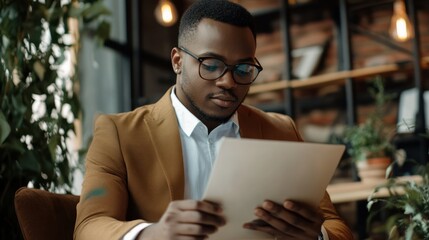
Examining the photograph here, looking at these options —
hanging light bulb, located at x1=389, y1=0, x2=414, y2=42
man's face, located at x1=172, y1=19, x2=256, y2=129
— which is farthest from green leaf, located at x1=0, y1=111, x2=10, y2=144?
hanging light bulb, located at x1=389, y1=0, x2=414, y2=42

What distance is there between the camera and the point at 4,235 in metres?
2.07

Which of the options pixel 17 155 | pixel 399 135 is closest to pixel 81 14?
pixel 17 155

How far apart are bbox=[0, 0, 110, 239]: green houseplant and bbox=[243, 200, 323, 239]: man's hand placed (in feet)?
3.04

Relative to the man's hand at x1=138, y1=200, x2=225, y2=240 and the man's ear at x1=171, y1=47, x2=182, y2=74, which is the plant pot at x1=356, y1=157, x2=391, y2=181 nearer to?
the man's ear at x1=171, y1=47, x2=182, y2=74

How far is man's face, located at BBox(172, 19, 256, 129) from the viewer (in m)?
1.63

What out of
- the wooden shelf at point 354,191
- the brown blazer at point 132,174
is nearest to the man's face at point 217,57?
the brown blazer at point 132,174

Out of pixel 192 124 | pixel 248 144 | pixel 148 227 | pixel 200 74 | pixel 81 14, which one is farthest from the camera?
pixel 81 14

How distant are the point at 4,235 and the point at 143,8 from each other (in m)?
3.69

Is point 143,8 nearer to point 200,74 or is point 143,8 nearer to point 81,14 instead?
point 81,14

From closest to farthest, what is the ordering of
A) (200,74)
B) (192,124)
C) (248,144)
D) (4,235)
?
(248,144) → (200,74) → (192,124) → (4,235)

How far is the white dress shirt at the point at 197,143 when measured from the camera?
1754 millimetres

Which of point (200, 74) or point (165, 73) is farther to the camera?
point (165, 73)

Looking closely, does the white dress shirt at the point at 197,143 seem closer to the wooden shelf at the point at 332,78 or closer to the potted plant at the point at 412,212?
the potted plant at the point at 412,212

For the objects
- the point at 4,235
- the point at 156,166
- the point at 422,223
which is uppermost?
the point at 156,166
